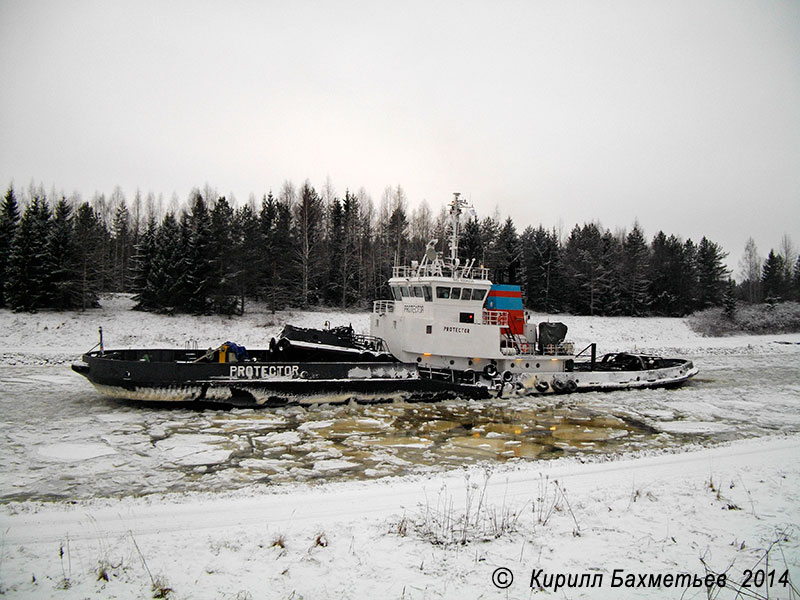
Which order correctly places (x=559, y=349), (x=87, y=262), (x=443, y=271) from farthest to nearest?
(x=87, y=262)
(x=559, y=349)
(x=443, y=271)

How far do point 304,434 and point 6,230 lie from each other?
2886cm

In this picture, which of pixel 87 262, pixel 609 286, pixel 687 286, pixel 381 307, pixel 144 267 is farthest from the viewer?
pixel 687 286

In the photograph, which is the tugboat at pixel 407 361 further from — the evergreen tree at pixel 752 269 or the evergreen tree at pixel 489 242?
the evergreen tree at pixel 752 269

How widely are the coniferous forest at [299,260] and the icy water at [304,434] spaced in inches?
221

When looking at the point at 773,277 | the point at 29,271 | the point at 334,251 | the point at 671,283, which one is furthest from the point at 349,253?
the point at 773,277

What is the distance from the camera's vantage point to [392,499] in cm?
622

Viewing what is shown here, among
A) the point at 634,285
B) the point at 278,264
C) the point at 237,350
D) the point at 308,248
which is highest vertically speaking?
the point at 308,248

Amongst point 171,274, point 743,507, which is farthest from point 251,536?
point 171,274

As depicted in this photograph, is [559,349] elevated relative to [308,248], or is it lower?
lower

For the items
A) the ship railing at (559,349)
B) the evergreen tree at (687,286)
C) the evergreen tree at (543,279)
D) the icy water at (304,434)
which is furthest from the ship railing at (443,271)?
the evergreen tree at (687,286)

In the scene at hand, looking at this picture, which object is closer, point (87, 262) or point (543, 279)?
point (87, 262)

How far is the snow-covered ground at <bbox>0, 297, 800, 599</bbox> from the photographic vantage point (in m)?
4.17

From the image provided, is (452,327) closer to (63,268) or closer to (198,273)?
(198,273)

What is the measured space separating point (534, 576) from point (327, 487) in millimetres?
3471
